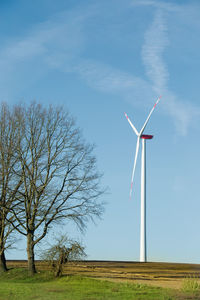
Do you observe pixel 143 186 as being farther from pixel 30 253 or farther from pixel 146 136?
pixel 30 253

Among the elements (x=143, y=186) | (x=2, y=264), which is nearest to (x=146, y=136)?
(x=143, y=186)

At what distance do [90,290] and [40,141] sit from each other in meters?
15.3

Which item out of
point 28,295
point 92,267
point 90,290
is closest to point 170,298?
point 90,290

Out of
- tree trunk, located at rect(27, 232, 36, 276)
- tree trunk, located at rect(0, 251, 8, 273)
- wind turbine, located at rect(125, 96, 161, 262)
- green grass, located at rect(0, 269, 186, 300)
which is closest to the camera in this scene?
green grass, located at rect(0, 269, 186, 300)

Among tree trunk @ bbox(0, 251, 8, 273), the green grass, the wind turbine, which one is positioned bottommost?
the green grass

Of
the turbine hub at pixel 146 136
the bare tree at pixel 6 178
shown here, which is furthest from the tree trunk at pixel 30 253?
the turbine hub at pixel 146 136

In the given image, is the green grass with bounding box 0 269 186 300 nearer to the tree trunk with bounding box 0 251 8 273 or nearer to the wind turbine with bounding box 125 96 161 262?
the tree trunk with bounding box 0 251 8 273

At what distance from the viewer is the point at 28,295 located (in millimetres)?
21250

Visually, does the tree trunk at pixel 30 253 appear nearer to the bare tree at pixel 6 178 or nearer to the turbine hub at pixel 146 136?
the bare tree at pixel 6 178

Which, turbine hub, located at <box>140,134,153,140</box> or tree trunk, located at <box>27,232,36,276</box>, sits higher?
turbine hub, located at <box>140,134,153,140</box>

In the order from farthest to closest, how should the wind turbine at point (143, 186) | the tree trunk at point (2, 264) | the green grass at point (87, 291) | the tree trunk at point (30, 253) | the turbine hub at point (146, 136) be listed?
the turbine hub at point (146, 136) < the wind turbine at point (143, 186) < the tree trunk at point (2, 264) < the tree trunk at point (30, 253) < the green grass at point (87, 291)

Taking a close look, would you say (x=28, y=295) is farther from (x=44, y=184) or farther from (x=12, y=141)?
(x=12, y=141)

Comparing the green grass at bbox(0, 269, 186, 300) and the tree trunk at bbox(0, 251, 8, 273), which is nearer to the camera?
the green grass at bbox(0, 269, 186, 300)

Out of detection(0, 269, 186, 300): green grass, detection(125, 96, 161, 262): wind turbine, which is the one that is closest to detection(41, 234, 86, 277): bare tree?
detection(0, 269, 186, 300): green grass
